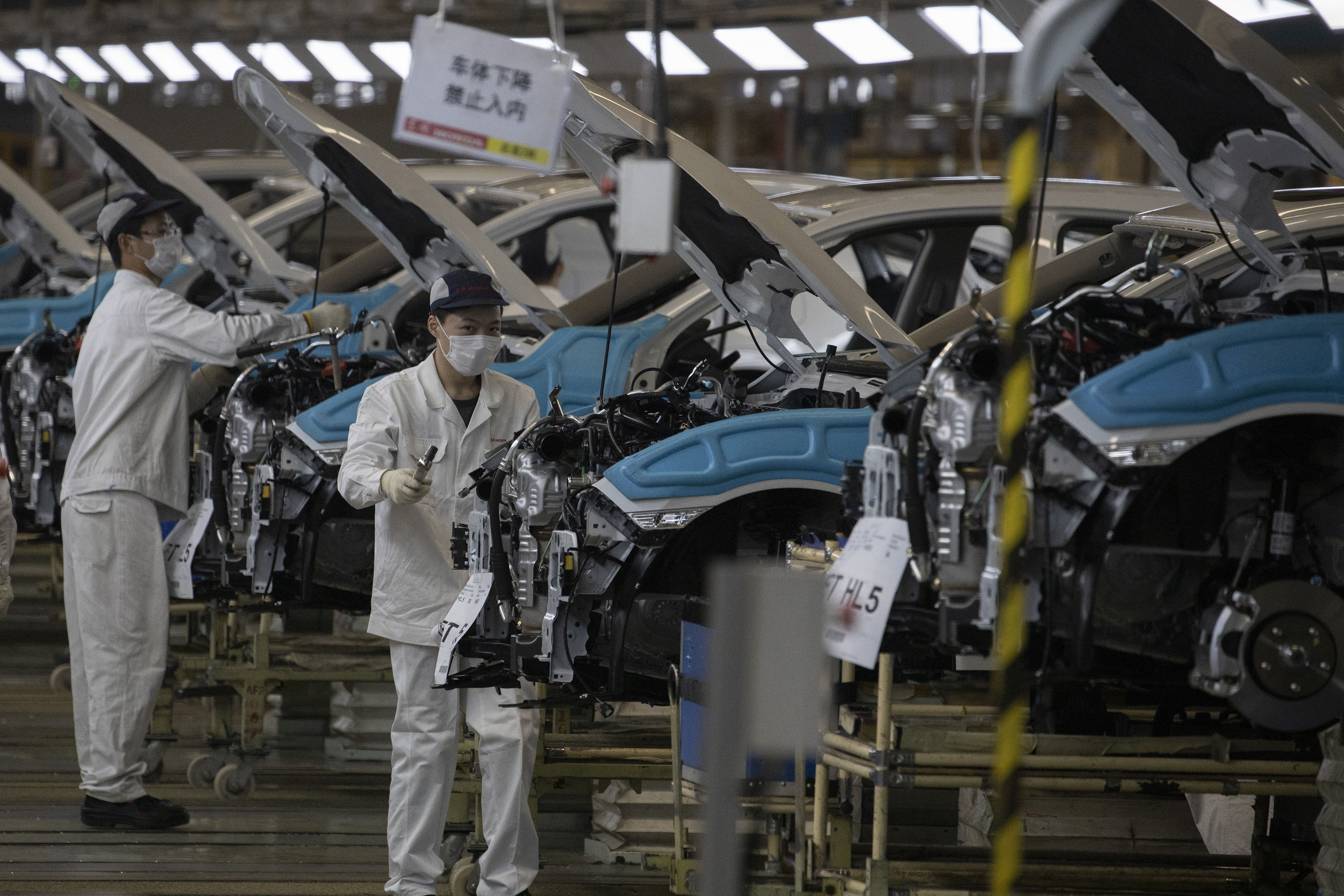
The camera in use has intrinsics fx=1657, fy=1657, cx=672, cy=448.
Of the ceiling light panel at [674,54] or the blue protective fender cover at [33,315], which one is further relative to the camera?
the ceiling light panel at [674,54]

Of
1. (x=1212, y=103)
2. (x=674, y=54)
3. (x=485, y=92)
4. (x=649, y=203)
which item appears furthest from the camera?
(x=674, y=54)

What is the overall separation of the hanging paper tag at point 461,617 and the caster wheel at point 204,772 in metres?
2.40

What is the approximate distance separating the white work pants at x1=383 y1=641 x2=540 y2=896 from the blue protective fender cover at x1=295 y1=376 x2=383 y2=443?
3.94 ft

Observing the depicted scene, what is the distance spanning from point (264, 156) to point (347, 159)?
19.7 feet

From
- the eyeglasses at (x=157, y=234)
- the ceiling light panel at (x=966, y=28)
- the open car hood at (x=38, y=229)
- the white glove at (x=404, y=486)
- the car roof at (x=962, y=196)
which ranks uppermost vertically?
the ceiling light panel at (x=966, y=28)

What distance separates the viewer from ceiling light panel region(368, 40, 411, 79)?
53.7ft

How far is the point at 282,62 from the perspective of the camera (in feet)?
56.2

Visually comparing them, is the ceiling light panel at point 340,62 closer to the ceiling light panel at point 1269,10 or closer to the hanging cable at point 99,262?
the hanging cable at point 99,262

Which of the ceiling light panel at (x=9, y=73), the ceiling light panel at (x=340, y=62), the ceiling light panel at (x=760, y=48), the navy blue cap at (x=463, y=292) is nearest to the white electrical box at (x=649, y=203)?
the navy blue cap at (x=463, y=292)

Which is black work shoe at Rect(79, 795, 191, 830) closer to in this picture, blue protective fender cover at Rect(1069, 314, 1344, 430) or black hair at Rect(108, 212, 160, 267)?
black hair at Rect(108, 212, 160, 267)

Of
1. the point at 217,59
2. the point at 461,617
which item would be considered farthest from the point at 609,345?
the point at 217,59

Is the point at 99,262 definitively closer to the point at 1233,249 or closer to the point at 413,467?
the point at 413,467

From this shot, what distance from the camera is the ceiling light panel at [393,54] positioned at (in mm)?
16359

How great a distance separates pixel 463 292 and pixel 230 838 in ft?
7.48
